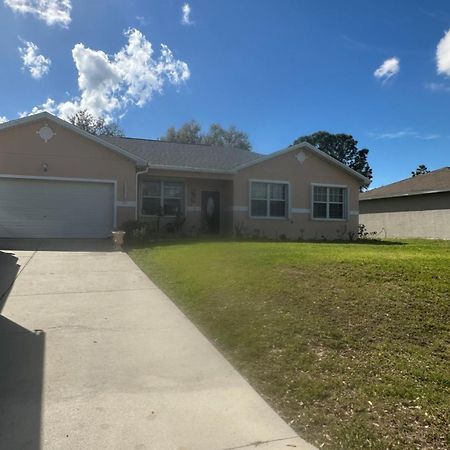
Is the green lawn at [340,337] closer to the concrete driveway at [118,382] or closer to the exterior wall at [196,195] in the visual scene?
the concrete driveway at [118,382]

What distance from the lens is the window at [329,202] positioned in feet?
70.3

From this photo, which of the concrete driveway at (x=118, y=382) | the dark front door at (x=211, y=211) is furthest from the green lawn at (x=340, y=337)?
the dark front door at (x=211, y=211)

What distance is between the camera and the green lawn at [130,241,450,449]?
384 centimetres

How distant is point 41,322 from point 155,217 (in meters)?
13.3

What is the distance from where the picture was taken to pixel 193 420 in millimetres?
3844

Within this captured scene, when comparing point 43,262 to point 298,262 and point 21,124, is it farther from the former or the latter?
point 21,124

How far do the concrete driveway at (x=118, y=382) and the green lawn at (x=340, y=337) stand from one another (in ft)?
1.04

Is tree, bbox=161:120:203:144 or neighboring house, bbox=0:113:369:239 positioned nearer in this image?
neighboring house, bbox=0:113:369:239

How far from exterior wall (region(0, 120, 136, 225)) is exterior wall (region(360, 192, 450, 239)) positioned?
50.1 feet

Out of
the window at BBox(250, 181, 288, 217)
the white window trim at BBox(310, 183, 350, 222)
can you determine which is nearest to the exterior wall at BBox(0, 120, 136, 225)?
the window at BBox(250, 181, 288, 217)

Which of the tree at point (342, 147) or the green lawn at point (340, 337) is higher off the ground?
the tree at point (342, 147)

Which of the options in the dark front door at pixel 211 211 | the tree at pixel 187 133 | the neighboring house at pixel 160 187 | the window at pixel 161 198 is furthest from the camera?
the tree at pixel 187 133

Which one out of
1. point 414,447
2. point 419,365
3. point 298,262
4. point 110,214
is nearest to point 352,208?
point 110,214

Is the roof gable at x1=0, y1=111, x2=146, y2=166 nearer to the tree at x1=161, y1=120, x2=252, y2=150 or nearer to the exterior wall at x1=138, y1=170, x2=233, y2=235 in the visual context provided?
the exterior wall at x1=138, y1=170, x2=233, y2=235
